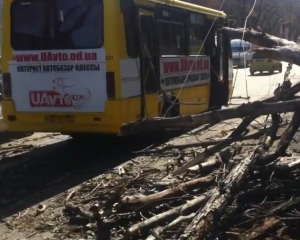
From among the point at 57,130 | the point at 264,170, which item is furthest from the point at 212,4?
the point at 264,170

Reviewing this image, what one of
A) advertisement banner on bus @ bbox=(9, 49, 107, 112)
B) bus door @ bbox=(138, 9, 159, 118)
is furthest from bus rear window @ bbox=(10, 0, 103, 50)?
bus door @ bbox=(138, 9, 159, 118)

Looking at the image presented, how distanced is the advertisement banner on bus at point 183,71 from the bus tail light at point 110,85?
159cm

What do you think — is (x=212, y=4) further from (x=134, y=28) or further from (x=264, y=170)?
(x=264, y=170)

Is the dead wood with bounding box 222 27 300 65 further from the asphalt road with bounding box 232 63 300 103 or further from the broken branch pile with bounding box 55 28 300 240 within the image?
the asphalt road with bounding box 232 63 300 103

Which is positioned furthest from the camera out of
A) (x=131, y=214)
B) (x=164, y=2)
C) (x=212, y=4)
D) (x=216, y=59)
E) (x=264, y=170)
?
(x=212, y=4)

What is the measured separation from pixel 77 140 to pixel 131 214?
20.1 feet

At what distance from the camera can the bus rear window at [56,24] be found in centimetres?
1012

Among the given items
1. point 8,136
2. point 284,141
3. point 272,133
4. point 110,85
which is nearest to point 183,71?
point 110,85

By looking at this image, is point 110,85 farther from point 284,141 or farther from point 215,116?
point 215,116

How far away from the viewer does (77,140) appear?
12328mm

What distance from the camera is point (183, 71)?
12.8 metres

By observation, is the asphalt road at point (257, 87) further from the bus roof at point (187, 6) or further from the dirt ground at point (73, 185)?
the bus roof at point (187, 6)

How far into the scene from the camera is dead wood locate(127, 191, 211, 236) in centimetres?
564

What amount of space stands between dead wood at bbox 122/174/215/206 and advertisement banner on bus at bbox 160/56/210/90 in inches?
173
